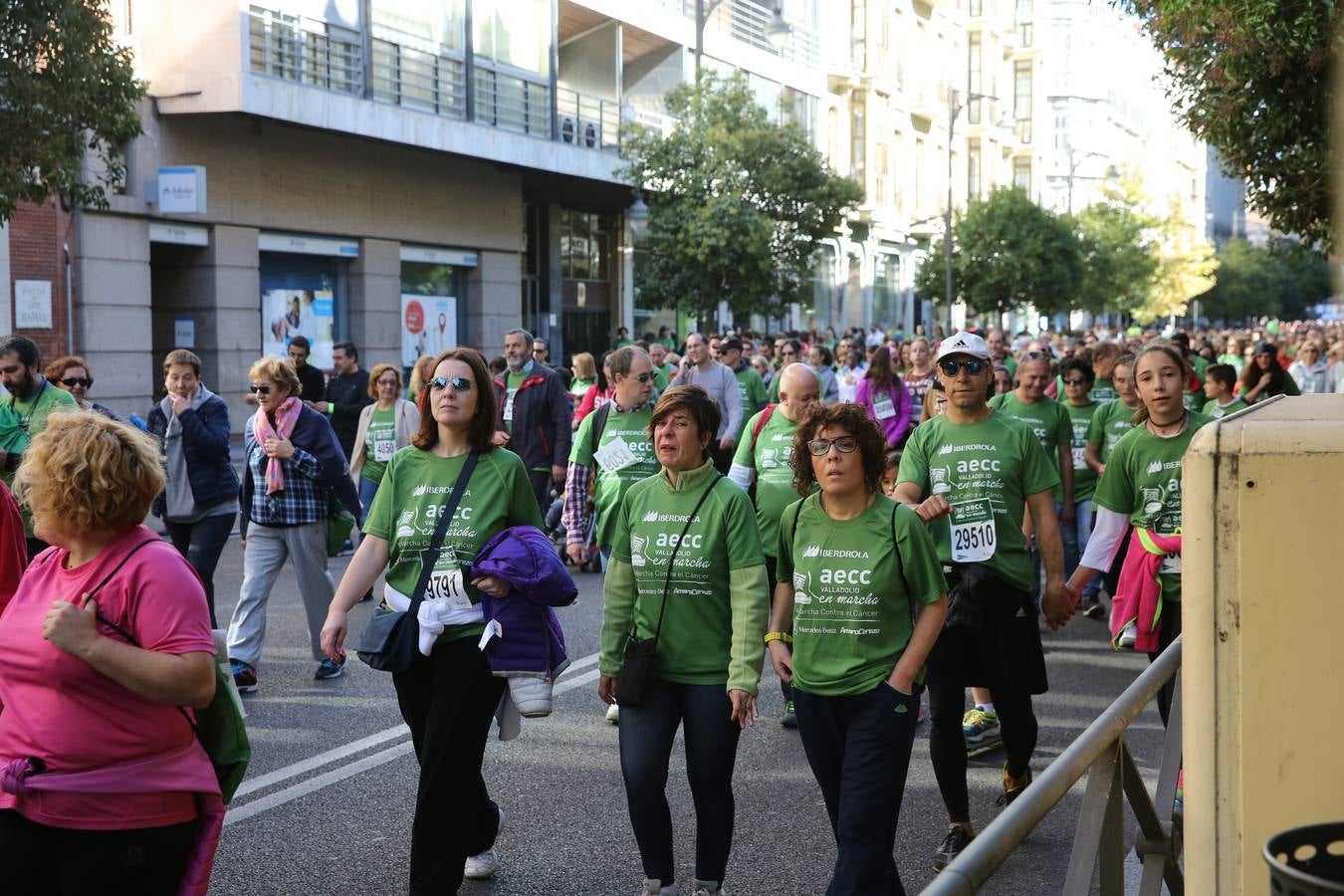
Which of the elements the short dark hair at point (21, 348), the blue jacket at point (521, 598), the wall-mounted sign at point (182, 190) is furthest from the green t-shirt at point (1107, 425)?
the wall-mounted sign at point (182, 190)

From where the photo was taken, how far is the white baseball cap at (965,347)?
5980 mm

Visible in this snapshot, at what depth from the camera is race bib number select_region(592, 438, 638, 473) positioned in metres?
9.34

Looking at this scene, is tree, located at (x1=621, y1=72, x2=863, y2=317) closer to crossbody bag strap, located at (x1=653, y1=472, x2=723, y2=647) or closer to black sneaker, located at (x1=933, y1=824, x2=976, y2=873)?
black sneaker, located at (x1=933, y1=824, x2=976, y2=873)

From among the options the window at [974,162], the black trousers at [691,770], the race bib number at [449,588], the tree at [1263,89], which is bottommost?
the black trousers at [691,770]

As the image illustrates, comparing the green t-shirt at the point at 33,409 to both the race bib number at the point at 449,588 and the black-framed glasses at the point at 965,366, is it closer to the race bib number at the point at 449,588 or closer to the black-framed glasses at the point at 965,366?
the race bib number at the point at 449,588

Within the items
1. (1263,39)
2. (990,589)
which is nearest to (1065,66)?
(1263,39)

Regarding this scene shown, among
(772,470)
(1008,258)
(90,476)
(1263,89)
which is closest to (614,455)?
(772,470)

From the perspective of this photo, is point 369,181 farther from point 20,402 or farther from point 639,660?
point 639,660

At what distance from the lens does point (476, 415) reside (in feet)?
17.2

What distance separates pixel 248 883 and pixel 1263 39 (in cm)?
→ 931

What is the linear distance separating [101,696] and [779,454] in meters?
4.91

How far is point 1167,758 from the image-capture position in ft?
13.6

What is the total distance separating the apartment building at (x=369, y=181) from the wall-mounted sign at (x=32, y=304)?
1.83 feet

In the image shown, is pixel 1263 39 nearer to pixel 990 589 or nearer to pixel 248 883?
Answer: pixel 990 589
